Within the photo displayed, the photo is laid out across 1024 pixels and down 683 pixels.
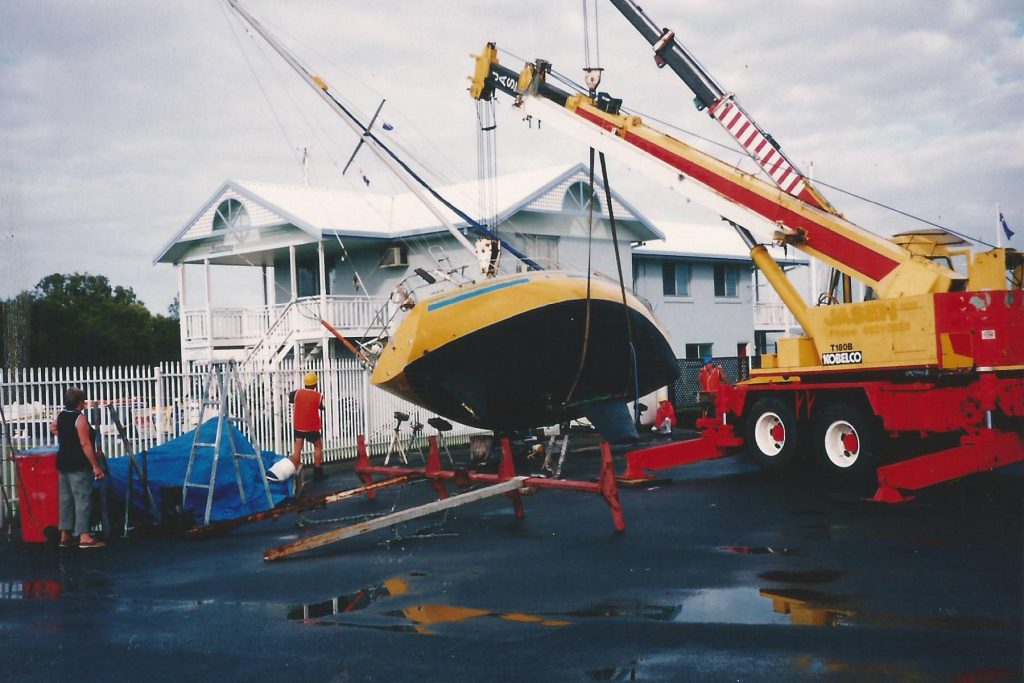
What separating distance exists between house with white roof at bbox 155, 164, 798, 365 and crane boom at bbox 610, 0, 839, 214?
863 cm

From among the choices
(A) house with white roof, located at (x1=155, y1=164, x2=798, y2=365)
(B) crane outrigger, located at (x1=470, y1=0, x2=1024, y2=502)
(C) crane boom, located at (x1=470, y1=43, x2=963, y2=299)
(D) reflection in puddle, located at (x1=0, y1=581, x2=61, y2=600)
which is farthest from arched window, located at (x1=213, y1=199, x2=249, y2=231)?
(D) reflection in puddle, located at (x1=0, y1=581, x2=61, y2=600)

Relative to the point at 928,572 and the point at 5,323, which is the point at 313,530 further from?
the point at 5,323

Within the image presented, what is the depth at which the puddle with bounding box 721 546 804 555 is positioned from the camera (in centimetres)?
900

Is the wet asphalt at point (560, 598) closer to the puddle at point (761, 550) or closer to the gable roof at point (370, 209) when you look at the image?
the puddle at point (761, 550)

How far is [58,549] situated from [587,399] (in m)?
8.84

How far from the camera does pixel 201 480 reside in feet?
40.6

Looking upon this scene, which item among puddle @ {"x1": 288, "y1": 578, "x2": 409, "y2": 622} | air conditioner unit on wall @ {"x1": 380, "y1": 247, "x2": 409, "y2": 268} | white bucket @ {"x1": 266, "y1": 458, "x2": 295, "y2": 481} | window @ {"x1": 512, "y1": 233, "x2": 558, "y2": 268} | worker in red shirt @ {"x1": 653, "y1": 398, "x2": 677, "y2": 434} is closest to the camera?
puddle @ {"x1": 288, "y1": 578, "x2": 409, "y2": 622}

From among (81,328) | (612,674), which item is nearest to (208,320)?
(612,674)

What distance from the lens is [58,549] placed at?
1097cm

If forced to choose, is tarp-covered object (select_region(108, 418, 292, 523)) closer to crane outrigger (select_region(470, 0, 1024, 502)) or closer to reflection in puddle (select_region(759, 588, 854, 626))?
crane outrigger (select_region(470, 0, 1024, 502))

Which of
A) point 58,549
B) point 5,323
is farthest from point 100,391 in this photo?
point 5,323

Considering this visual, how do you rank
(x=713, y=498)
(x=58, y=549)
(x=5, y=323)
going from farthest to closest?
(x=5, y=323), (x=713, y=498), (x=58, y=549)

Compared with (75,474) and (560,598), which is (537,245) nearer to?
(75,474)

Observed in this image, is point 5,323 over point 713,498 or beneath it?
over
